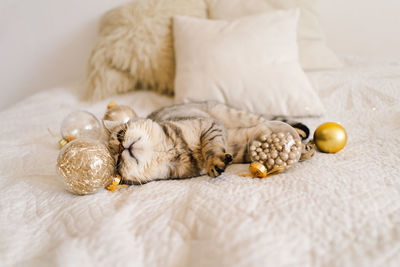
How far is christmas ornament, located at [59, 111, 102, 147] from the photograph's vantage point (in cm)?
91

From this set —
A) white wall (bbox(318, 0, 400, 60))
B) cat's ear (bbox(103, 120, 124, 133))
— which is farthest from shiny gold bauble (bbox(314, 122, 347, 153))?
white wall (bbox(318, 0, 400, 60))

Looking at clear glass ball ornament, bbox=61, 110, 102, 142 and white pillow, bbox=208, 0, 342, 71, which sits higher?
white pillow, bbox=208, 0, 342, 71

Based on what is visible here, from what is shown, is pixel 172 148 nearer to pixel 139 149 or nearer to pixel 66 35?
pixel 139 149

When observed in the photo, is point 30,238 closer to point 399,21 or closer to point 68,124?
point 68,124

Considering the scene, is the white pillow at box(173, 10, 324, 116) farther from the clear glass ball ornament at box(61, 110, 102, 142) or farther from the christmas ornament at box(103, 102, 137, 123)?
the clear glass ball ornament at box(61, 110, 102, 142)

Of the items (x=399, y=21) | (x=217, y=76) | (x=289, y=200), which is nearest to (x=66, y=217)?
(x=289, y=200)

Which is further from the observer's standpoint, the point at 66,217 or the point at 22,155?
the point at 22,155

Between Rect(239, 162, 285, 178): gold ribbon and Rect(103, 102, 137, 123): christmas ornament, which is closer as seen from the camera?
Rect(239, 162, 285, 178): gold ribbon

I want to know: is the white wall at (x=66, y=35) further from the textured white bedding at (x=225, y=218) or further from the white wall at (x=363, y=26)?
the textured white bedding at (x=225, y=218)

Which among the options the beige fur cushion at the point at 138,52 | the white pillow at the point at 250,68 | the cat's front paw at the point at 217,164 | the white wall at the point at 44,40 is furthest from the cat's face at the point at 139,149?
the white wall at the point at 44,40

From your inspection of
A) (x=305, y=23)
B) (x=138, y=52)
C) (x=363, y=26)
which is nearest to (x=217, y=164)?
(x=138, y=52)

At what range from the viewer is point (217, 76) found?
3.38ft

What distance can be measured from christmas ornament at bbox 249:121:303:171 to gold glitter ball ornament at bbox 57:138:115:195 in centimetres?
37

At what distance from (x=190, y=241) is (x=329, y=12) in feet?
5.60
